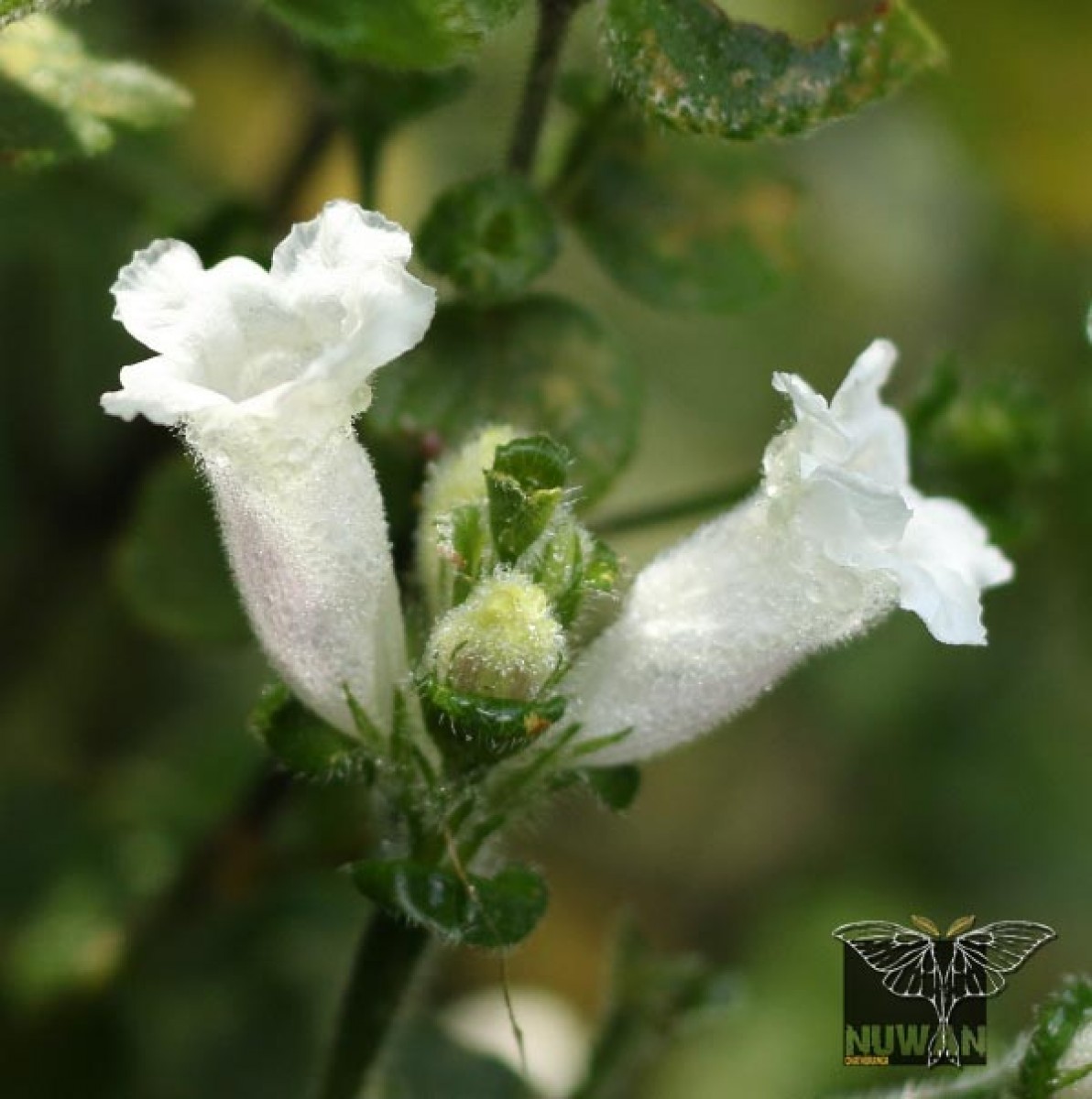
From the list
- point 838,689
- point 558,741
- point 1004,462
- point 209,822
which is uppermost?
point 558,741

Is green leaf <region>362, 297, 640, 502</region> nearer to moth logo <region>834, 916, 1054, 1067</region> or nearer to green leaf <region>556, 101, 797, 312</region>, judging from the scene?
green leaf <region>556, 101, 797, 312</region>

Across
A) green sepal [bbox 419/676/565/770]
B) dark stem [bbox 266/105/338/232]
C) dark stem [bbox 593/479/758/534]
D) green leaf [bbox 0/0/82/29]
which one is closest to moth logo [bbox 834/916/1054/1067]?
green sepal [bbox 419/676/565/770]

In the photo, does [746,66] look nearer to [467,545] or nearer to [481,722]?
[467,545]

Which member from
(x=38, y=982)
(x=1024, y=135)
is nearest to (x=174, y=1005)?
(x=38, y=982)

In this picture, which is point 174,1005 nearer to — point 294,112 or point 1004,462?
point 1004,462

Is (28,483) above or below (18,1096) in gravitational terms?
above

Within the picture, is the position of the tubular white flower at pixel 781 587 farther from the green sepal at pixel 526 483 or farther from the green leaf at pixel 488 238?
the green leaf at pixel 488 238

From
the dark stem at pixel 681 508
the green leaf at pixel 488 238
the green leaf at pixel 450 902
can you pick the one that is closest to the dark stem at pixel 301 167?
the dark stem at pixel 681 508
